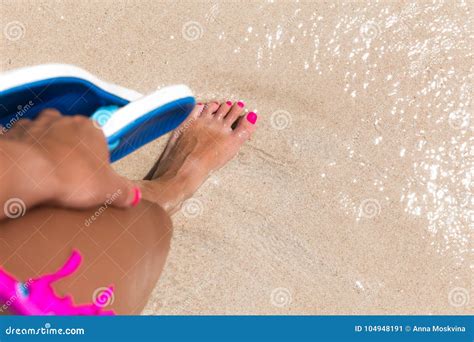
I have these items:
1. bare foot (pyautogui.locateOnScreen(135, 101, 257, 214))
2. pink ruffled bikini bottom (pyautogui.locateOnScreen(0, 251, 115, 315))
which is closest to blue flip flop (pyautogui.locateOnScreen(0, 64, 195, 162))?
bare foot (pyautogui.locateOnScreen(135, 101, 257, 214))

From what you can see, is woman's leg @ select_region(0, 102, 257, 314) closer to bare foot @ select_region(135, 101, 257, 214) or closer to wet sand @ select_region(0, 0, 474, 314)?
bare foot @ select_region(135, 101, 257, 214)

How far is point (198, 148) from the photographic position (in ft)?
7.52

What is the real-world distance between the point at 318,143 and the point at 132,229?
90cm

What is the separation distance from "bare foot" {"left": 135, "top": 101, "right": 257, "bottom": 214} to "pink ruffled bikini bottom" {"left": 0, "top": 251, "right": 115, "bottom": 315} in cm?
76

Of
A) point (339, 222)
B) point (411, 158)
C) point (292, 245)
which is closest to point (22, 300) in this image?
point (292, 245)

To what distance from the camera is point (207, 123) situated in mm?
2314

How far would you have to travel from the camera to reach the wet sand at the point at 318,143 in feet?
7.11

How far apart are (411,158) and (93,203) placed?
133 centimetres

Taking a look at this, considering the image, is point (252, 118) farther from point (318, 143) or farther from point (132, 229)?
point (132, 229)

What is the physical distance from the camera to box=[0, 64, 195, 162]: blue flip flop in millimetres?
1722

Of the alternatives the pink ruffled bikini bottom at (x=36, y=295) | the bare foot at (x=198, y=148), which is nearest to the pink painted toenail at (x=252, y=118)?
the bare foot at (x=198, y=148)

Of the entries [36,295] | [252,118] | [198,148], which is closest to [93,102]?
[198,148]

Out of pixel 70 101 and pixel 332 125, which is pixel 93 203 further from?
pixel 332 125

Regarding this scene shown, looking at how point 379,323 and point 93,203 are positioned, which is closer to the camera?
point 93,203
